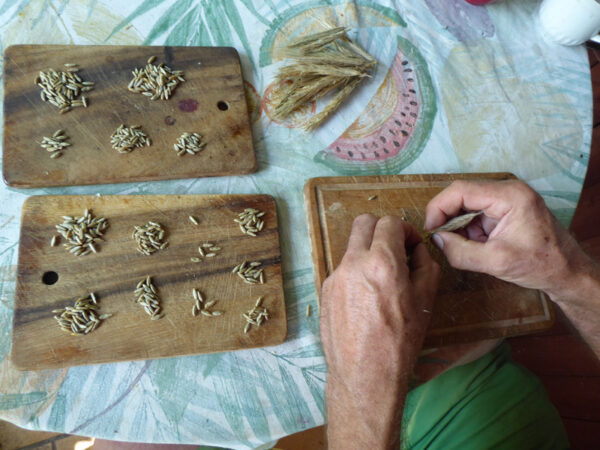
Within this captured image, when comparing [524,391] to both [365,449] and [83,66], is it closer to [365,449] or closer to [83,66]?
[365,449]

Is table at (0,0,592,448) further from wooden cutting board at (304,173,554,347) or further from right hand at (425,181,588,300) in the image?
right hand at (425,181,588,300)

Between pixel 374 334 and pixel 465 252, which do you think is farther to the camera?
pixel 465 252

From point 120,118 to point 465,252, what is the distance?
88 cm

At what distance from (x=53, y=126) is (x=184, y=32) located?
438mm

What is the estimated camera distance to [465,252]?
2.75 feet

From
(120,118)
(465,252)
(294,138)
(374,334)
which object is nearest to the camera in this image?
(374,334)

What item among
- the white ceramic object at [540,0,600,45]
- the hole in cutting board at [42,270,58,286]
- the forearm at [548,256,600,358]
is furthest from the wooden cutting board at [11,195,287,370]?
the white ceramic object at [540,0,600,45]

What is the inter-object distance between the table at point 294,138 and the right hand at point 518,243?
0.95ft

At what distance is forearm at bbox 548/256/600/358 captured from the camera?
862 mm

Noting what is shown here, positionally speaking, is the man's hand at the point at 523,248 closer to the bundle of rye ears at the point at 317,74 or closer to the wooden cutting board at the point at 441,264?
the wooden cutting board at the point at 441,264

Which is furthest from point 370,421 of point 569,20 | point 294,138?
point 569,20

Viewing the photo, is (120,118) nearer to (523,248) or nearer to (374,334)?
(374,334)

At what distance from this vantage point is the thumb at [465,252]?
82cm

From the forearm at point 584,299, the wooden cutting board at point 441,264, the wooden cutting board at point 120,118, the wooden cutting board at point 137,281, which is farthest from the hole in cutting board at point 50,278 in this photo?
the forearm at point 584,299
